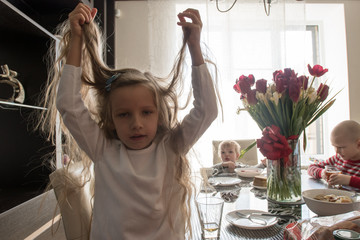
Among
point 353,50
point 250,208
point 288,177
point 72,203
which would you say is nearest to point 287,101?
point 288,177

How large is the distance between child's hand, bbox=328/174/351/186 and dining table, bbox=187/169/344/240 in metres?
0.10

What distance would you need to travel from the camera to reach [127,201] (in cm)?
74

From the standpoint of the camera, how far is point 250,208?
930mm

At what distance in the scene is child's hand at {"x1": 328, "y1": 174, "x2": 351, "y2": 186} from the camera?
1.17 metres

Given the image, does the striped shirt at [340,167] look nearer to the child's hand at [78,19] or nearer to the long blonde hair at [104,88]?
the long blonde hair at [104,88]

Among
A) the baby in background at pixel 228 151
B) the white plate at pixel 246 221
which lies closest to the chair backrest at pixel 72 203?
the white plate at pixel 246 221

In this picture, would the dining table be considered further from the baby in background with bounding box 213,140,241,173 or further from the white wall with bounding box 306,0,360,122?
the white wall with bounding box 306,0,360,122

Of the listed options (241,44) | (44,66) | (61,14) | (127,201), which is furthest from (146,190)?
(241,44)

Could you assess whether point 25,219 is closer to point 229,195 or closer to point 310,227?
point 229,195

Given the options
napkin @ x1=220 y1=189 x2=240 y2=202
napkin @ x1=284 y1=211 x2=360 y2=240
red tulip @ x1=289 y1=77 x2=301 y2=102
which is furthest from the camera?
napkin @ x1=220 y1=189 x2=240 y2=202

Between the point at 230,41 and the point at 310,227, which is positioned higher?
the point at 230,41

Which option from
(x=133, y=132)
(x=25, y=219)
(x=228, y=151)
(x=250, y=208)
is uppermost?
(x=133, y=132)

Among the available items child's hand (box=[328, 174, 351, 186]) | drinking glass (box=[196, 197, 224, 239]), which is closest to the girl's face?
drinking glass (box=[196, 197, 224, 239])

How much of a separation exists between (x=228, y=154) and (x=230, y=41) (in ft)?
4.98
